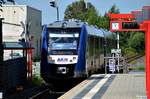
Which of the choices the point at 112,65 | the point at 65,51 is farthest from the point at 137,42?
the point at 65,51

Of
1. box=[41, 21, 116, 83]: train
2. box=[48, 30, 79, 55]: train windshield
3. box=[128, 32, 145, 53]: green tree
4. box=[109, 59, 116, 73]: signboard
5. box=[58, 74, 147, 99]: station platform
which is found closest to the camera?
box=[58, 74, 147, 99]: station platform

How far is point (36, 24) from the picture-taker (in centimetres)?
7869

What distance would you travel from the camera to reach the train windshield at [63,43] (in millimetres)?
29922

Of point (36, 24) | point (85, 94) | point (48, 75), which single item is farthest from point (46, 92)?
point (36, 24)

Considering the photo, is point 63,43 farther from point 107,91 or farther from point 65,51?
point 107,91

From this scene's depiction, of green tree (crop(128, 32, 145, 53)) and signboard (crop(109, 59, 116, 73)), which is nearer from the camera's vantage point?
signboard (crop(109, 59, 116, 73))

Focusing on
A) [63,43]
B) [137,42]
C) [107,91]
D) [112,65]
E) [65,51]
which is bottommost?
[107,91]

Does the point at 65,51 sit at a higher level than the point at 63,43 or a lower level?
lower

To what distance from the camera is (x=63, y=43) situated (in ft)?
99.1

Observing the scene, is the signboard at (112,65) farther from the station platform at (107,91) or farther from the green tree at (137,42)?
the green tree at (137,42)

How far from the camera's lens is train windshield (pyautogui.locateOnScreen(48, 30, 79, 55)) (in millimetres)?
29922

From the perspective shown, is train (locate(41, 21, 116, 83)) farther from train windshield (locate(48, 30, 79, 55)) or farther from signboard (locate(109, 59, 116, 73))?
signboard (locate(109, 59, 116, 73))

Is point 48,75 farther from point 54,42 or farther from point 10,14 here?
point 10,14

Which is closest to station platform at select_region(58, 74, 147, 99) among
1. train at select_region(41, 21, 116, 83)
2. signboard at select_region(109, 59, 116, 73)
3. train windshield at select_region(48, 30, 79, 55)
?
train at select_region(41, 21, 116, 83)
